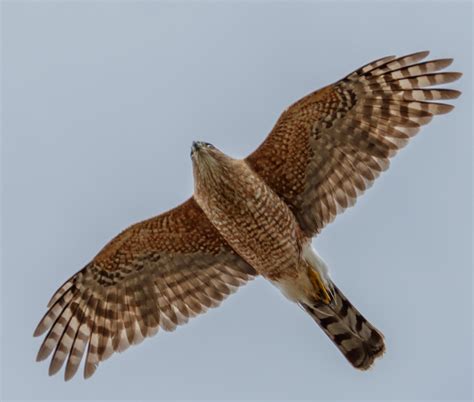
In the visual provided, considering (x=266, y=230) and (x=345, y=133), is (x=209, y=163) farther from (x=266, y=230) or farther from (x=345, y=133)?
(x=345, y=133)

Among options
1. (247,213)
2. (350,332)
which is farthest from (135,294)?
(350,332)

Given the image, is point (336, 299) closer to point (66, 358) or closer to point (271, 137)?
point (271, 137)

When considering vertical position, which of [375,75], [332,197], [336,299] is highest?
[375,75]

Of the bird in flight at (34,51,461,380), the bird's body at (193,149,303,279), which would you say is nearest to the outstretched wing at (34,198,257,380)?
the bird in flight at (34,51,461,380)

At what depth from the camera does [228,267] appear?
14328 millimetres

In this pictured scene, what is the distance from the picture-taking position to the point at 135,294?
1445cm

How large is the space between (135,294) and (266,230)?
2154 millimetres

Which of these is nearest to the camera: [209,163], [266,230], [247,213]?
[209,163]

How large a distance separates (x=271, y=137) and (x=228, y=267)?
1917mm

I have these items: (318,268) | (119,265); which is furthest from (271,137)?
(119,265)

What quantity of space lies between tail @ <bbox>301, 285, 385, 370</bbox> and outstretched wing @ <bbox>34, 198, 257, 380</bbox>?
1.17m

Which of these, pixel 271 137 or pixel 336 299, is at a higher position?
pixel 271 137

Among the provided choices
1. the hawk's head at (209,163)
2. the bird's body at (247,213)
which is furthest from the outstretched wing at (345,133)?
the hawk's head at (209,163)

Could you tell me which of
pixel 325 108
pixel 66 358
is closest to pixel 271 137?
pixel 325 108
